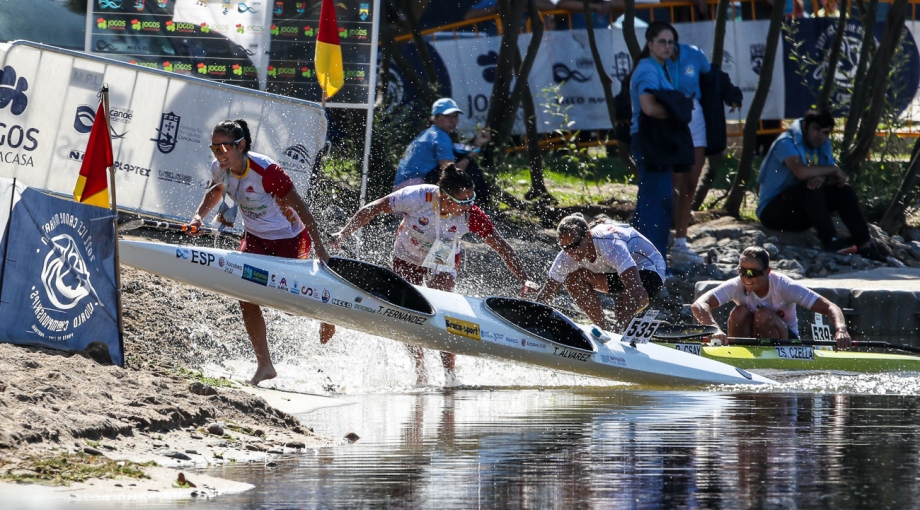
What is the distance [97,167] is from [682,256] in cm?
820

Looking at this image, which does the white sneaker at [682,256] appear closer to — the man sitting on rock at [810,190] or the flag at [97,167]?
the man sitting on rock at [810,190]

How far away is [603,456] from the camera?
6449 millimetres

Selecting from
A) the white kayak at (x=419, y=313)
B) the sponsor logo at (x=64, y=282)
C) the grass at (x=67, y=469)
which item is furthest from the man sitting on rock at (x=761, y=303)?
the grass at (x=67, y=469)

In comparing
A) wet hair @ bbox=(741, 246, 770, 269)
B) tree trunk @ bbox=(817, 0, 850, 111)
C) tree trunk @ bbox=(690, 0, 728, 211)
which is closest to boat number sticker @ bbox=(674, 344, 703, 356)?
wet hair @ bbox=(741, 246, 770, 269)

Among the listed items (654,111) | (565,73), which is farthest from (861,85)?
(654,111)

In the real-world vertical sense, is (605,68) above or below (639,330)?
above

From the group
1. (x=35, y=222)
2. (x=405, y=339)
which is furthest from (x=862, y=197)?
(x=35, y=222)

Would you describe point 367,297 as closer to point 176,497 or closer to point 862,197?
point 176,497

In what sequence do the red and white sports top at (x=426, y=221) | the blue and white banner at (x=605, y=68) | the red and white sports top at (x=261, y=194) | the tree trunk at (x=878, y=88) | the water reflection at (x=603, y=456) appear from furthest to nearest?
the blue and white banner at (x=605, y=68) → the tree trunk at (x=878, y=88) → the red and white sports top at (x=426, y=221) → the red and white sports top at (x=261, y=194) → the water reflection at (x=603, y=456)

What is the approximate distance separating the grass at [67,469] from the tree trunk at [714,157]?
1144cm

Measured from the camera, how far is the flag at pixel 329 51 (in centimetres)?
1270

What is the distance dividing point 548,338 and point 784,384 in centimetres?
171

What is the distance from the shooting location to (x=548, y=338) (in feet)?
33.6

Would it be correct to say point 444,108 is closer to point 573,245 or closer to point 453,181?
point 573,245
